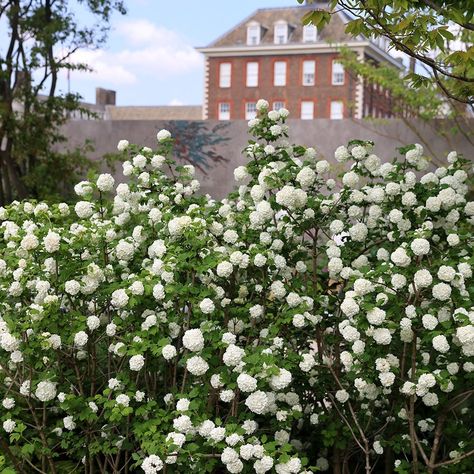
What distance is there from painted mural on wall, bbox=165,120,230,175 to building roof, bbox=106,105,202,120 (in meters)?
35.6

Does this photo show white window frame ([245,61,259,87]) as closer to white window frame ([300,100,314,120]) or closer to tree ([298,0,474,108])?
white window frame ([300,100,314,120])

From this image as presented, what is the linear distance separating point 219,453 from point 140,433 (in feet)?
1.24

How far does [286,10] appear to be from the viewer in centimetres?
4512

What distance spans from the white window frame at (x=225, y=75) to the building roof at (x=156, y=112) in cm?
642

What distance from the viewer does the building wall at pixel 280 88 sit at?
43062 mm

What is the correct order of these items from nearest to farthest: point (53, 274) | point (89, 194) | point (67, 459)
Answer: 1. point (53, 274)
2. point (89, 194)
3. point (67, 459)

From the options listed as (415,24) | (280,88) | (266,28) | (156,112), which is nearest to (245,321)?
(415,24)

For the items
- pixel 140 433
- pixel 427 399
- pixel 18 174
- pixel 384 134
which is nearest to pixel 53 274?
pixel 140 433

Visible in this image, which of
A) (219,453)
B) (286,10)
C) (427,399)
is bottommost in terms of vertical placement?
(219,453)

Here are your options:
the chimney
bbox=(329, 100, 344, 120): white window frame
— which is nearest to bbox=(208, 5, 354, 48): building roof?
bbox=(329, 100, 344, 120): white window frame

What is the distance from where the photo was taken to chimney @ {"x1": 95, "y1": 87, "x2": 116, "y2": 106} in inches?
2101

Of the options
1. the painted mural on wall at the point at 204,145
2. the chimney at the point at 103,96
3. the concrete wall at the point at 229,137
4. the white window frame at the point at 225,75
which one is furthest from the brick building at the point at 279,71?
the painted mural on wall at the point at 204,145

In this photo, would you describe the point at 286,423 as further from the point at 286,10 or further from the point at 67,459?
the point at 286,10

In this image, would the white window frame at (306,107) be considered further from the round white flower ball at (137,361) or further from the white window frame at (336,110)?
the round white flower ball at (137,361)
